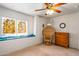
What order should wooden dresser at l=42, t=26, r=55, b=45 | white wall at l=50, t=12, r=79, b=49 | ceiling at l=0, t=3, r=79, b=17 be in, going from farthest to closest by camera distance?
wooden dresser at l=42, t=26, r=55, b=45, white wall at l=50, t=12, r=79, b=49, ceiling at l=0, t=3, r=79, b=17

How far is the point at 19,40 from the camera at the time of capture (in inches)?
63.2

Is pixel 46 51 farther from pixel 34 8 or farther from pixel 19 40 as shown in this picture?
pixel 34 8

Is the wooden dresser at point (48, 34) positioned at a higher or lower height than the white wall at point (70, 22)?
lower

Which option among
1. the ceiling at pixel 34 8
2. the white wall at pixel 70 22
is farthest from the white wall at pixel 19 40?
the white wall at pixel 70 22

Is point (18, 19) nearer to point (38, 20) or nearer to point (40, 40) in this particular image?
point (38, 20)

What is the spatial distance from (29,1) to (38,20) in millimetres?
487

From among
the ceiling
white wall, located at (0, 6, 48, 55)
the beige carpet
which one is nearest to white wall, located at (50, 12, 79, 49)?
the ceiling

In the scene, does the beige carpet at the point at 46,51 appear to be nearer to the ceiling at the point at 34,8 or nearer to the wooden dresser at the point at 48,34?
the wooden dresser at the point at 48,34

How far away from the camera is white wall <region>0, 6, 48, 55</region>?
154 cm

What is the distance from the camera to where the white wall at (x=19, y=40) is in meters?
1.54

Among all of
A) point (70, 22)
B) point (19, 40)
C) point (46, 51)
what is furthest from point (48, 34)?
point (19, 40)

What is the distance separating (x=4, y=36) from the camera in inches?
56.2

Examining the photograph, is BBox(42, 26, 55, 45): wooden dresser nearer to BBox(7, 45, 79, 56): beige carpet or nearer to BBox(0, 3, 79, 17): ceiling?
BBox(7, 45, 79, 56): beige carpet

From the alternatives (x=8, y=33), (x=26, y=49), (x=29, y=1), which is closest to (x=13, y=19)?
(x=8, y=33)
